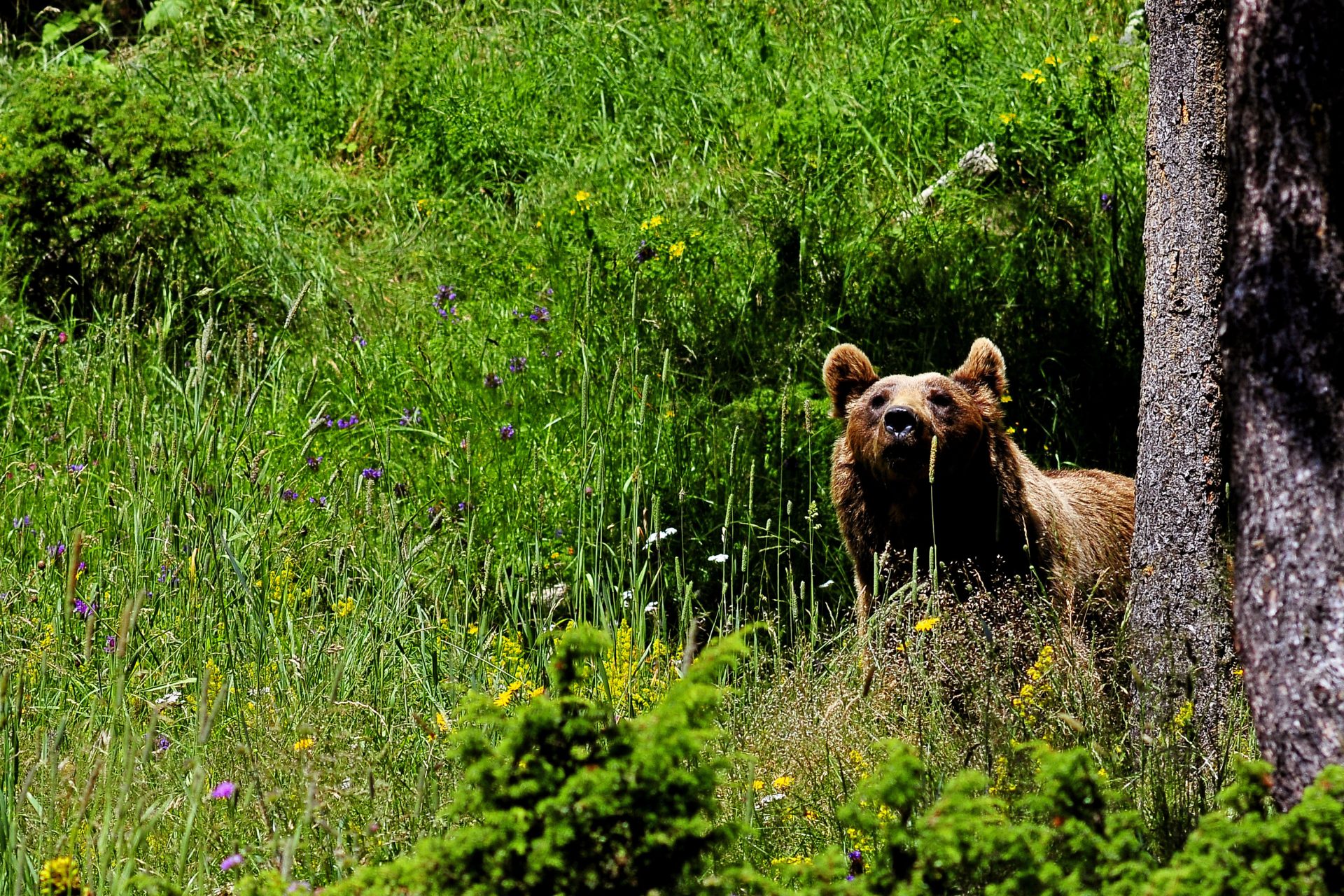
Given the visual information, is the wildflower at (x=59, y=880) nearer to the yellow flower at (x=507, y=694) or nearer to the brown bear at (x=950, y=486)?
the yellow flower at (x=507, y=694)

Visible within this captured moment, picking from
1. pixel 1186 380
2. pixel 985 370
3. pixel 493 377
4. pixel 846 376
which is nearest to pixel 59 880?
pixel 1186 380

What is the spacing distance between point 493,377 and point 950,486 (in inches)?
96.2

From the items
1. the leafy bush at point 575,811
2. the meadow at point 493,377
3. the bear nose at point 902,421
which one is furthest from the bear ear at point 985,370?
the leafy bush at point 575,811

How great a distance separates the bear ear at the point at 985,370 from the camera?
582 cm

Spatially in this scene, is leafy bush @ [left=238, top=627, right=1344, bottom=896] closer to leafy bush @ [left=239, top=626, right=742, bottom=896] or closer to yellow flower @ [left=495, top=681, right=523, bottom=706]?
leafy bush @ [left=239, top=626, right=742, bottom=896]

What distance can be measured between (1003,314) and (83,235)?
518cm

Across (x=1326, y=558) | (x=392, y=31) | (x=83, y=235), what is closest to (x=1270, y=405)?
(x=1326, y=558)

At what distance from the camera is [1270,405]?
8.17 ft

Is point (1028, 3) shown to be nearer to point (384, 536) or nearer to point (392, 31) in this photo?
point (392, 31)

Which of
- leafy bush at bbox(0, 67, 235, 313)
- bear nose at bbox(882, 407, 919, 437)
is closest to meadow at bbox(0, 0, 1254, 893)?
leafy bush at bbox(0, 67, 235, 313)

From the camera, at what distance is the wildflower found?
7.75ft

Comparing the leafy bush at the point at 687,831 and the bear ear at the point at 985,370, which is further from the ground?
the leafy bush at the point at 687,831

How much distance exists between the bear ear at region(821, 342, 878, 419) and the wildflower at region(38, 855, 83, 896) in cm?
388

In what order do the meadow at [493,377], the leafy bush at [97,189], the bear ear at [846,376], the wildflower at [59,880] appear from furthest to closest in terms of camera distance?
the leafy bush at [97,189] → the bear ear at [846,376] → the meadow at [493,377] → the wildflower at [59,880]
